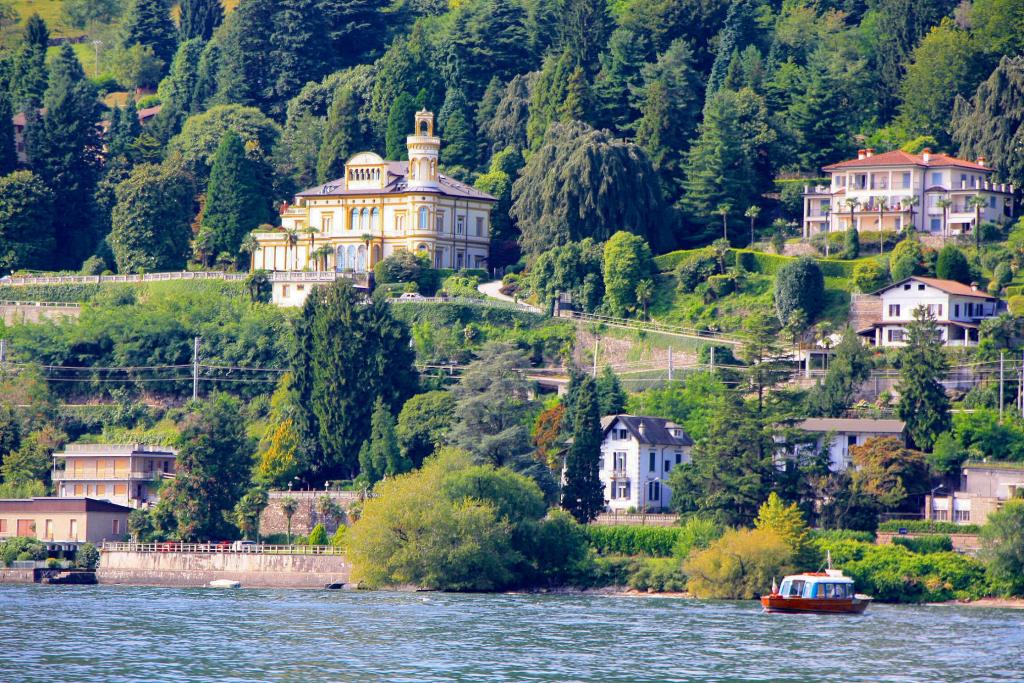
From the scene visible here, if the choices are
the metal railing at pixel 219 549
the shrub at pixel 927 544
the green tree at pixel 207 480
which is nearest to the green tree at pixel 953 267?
the shrub at pixel 927 544

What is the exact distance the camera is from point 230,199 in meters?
121

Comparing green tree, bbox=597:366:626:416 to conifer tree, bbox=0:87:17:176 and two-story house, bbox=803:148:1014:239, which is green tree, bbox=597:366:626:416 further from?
conifer tree, bbox=0:87:17:176

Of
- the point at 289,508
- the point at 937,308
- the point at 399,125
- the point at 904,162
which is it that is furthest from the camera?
the point at 399,125

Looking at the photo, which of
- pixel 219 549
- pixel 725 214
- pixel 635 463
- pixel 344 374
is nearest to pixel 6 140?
pixel 344 374

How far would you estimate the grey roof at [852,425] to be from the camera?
8775cm

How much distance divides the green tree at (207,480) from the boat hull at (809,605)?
2669 centimetres

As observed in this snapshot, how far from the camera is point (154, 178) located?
12050 cm

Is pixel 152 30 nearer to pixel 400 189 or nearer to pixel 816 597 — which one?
pixel 400 189

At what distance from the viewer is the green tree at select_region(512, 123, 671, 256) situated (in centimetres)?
10681

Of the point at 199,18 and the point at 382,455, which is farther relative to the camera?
the point at 199,18

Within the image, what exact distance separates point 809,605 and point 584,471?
15889 millimetres

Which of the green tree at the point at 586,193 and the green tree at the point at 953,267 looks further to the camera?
the green tree at the point at 586,193

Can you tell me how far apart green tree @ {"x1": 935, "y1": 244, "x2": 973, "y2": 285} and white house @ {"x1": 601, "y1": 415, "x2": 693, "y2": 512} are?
16.9 metres

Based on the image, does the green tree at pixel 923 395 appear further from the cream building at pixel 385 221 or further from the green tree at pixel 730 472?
the cream building at pixel 385 221
